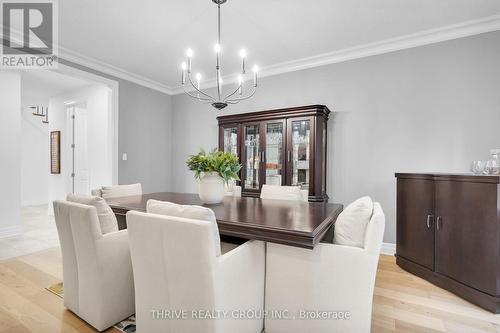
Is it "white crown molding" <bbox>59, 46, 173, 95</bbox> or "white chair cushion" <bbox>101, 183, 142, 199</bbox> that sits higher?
"white crown molding" <bbox>59, 46, 173, 95</bbox>

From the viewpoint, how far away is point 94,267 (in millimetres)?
1546

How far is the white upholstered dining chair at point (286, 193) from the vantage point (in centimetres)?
254

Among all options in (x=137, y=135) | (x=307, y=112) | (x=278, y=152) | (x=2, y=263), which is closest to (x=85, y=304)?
(x=2, y=263)

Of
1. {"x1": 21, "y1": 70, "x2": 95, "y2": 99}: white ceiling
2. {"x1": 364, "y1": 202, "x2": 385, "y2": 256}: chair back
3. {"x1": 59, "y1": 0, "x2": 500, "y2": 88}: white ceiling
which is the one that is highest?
{"x1": 59, "y1": 0, "x2": 500, "y2": 88}: white ceiling

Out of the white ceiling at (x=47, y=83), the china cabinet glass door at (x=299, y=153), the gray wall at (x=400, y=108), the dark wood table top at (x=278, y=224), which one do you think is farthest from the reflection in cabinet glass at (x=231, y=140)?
the white ceiling at (x=47, y=83)

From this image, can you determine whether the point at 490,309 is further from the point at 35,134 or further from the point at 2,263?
the point at 35,134

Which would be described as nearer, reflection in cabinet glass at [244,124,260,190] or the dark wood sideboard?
the dark wood sideboard

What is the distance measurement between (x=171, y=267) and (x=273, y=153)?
2.43 meters

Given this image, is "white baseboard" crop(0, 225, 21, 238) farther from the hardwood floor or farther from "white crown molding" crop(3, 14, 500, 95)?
"white crown molding" crop(3, 14, 500, 95)

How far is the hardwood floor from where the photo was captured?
1666 millimetres

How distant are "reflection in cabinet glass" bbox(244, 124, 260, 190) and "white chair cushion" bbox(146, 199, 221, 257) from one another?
2.26m

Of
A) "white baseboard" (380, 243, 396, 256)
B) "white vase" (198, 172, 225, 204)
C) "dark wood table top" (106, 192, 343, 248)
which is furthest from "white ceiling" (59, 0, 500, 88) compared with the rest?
"white baseboard" (380, 243, 396, 256)

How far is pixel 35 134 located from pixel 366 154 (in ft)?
25.4

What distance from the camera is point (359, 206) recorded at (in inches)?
59.9
